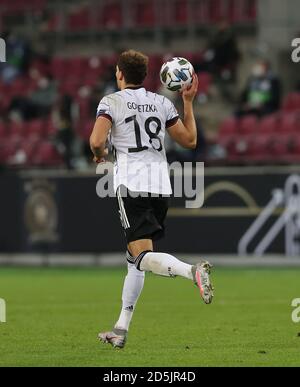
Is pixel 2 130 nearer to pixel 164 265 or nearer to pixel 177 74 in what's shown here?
pixel 177 74

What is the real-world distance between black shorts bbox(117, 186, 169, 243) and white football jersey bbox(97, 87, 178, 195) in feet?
0.22

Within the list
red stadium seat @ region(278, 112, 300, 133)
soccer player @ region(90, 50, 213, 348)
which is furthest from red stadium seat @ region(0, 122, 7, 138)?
soccer player @ region(90, 50, 213, 348)

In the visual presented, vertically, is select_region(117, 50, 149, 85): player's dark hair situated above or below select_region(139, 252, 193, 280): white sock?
above

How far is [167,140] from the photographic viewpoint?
71.1 feet

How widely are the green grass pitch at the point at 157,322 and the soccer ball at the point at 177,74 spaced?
2117mm

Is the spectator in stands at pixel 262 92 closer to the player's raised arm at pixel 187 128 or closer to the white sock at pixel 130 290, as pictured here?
the player's raised arm at pixel 187 128

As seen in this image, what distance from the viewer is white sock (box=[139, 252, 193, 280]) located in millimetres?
8898

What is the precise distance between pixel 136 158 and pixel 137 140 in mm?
142

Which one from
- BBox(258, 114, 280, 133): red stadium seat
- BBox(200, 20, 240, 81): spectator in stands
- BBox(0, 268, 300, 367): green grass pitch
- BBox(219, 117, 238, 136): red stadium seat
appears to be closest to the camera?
BBox(0, 268, 300, 367): green grass pitch

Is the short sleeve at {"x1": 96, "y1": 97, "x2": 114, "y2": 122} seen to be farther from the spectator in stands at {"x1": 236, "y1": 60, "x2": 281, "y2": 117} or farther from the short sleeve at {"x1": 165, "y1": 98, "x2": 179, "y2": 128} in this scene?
the spectator in stands at {"x1": 236, "y1": 60, "x2": 281, "y2": 117}

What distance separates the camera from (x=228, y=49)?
24.1 metres
